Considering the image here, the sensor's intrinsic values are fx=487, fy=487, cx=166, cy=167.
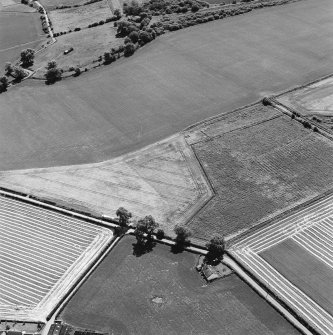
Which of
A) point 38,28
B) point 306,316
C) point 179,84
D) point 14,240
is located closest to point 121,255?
point 14,240

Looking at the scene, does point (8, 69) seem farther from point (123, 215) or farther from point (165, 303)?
point (165, 303)

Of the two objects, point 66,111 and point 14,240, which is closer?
point 14,240

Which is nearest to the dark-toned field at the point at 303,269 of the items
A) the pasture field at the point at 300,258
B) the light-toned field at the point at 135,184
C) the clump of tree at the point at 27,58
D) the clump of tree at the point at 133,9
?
the pasture field at the point at 300,258

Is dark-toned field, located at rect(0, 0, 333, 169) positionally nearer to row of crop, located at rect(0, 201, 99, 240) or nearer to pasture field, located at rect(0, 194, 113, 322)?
row of crop, located at rect(0, 201, 99, 240)

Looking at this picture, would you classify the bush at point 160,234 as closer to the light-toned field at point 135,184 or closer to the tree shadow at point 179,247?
the light-toned field at point 135,184

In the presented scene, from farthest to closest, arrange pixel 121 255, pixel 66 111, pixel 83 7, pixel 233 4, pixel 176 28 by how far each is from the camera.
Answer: pixel 83 7 < pixel 233 4 < pixel 176 28 < pixel 66 111 < pixel 121 255

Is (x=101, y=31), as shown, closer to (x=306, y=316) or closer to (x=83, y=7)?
(x=83, y=7)

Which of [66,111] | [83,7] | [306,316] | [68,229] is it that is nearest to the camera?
[306,316]
